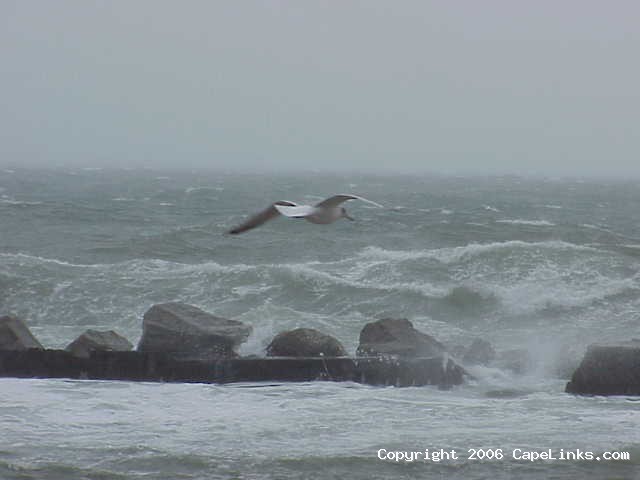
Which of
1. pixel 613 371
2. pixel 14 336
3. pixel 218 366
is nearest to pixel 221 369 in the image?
pixel 218 366

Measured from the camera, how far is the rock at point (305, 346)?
12.1m

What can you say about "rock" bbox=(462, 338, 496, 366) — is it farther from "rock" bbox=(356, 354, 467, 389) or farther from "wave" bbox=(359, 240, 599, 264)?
"wave" bbox=(359, 240, 599, 264)

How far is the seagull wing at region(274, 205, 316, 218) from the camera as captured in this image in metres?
6.62

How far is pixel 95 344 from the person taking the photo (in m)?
12.0

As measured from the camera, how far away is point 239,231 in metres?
6.96

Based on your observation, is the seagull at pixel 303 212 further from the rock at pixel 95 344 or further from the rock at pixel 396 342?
the rock at pixel 95 344

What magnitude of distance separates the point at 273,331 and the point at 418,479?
7.86 meters

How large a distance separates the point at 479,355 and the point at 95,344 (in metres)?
4.48

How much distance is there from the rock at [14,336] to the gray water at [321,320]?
113cm

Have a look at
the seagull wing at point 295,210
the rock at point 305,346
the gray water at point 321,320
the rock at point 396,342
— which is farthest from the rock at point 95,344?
the seagull wing at point 295,210

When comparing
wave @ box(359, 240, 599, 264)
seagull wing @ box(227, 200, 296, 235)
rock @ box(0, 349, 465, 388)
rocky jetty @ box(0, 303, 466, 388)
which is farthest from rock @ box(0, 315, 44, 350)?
wave @ box(359, 240, 599, 264)

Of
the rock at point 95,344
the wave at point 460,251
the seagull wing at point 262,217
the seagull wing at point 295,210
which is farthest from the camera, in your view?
the wave at point 460,251

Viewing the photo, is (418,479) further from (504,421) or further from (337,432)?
(504,421)

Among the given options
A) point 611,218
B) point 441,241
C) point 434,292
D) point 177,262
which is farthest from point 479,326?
point 611,218
